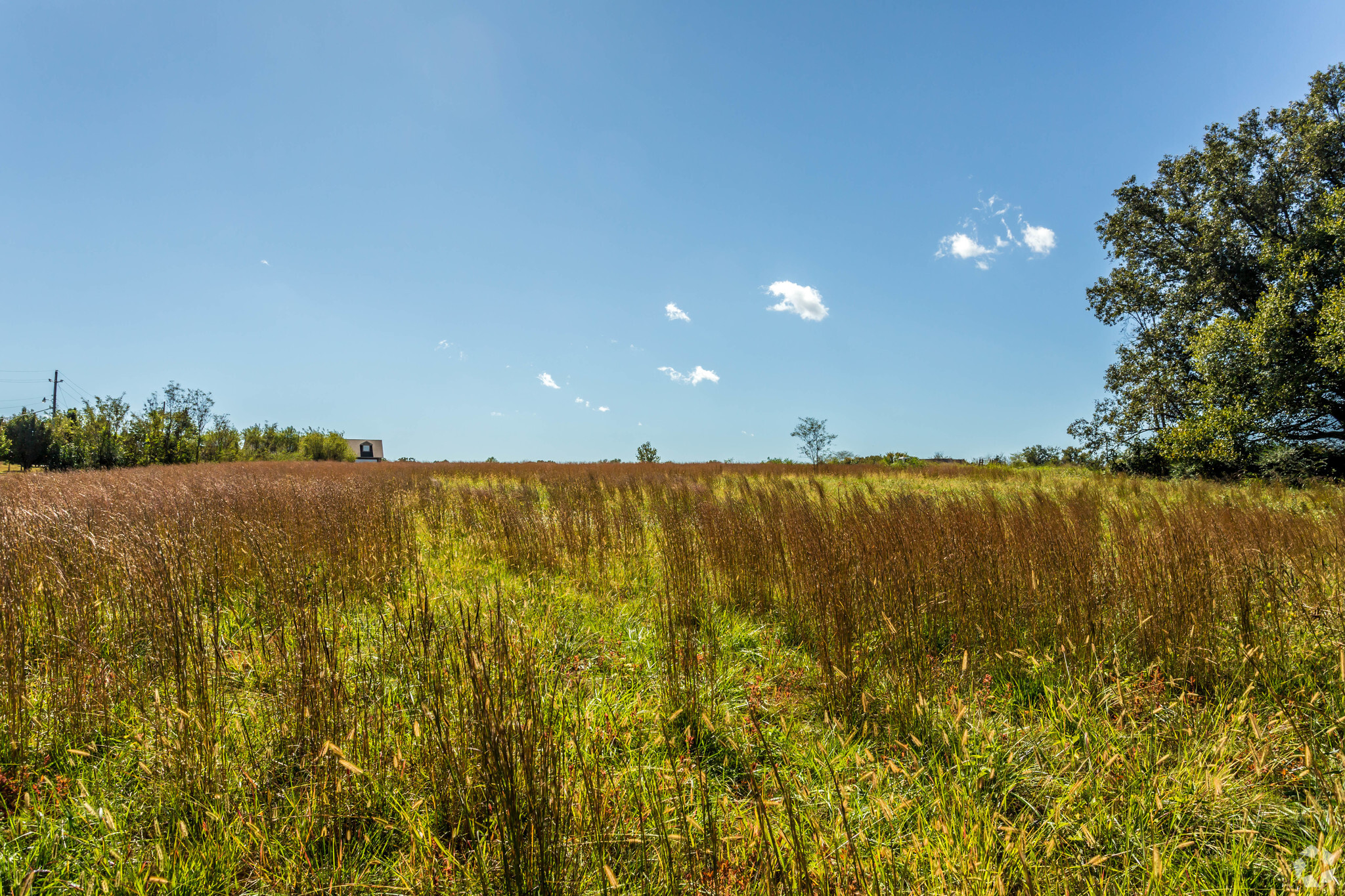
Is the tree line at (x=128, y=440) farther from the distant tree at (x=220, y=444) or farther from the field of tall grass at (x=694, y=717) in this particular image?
the field of tall grass at (x=694, y=717)

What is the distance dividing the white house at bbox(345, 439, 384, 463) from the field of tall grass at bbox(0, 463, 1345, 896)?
4768 centimetres

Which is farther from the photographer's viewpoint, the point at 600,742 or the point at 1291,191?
the point at 1291,191

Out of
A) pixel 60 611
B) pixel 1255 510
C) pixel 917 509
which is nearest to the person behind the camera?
pixel 60 611

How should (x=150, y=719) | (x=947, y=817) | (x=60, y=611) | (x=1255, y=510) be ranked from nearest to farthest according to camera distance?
(x=947, y=817), (x=150, y=719), (x=60, y=611), (x=1255, y=510)

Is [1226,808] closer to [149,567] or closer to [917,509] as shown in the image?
[917,509]

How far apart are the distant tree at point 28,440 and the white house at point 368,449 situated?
1705 cm

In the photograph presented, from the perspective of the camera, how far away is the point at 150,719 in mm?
2113

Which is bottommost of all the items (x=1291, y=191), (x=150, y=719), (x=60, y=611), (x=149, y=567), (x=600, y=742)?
(x=600, y=742)

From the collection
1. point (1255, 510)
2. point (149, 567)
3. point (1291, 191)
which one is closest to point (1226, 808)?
point (149, 567)

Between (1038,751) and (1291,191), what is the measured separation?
21.7 metres

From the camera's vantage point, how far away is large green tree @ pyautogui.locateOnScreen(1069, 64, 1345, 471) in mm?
12102

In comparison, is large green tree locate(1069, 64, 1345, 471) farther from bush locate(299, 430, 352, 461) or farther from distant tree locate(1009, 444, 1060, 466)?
bush locate(299, 430, 352, 461)

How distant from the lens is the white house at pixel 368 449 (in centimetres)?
4589

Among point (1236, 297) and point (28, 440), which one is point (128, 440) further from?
point (1236, 297)
